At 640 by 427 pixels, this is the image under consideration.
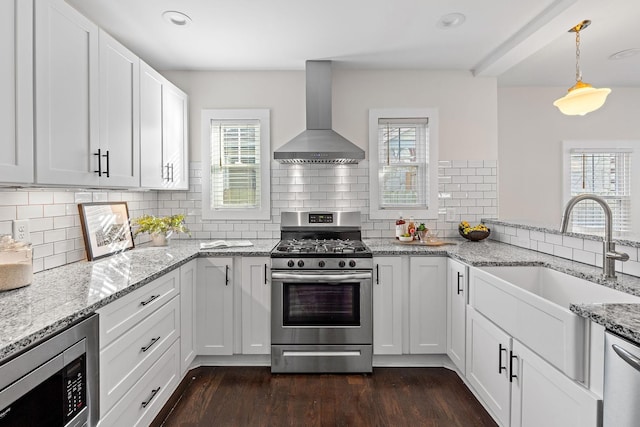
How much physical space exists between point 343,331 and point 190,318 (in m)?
1.17

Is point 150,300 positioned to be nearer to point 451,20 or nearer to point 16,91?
point 16,91

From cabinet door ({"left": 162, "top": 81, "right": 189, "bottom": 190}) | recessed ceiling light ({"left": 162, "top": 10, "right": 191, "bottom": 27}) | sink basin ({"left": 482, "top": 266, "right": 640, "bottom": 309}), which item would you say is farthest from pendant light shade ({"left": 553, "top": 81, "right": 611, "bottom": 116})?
cabinet door ({"left": 162, "top": 81, "right": 189, "bottom": 190})

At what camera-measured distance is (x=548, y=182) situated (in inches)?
161

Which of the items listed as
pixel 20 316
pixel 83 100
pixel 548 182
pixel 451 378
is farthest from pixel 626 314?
pixel 548 182

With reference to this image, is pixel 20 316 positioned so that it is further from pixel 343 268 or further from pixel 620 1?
pixel 620 1

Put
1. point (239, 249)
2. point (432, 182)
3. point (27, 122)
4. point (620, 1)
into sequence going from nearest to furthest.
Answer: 1. point (27, 122)
2. point (620, 1)
3. point (239, 249)
4. point (432, 182)

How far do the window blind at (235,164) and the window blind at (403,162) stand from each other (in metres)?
1.25

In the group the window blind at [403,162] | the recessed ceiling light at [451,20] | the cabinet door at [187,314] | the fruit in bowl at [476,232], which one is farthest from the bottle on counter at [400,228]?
the cabinet door at [187,314]

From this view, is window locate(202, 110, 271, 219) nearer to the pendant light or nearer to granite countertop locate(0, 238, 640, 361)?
granite countertop locate(0, 238, 640, 361)

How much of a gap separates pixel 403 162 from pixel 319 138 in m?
0.94

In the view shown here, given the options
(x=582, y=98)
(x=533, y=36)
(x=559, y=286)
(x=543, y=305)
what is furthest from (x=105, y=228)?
(x=582, y=98)

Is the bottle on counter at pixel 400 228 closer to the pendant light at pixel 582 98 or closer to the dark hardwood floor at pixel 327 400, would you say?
the dark hardwood floor at pixel 327 400

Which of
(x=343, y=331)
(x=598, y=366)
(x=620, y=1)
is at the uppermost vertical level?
(x=620, y=1)

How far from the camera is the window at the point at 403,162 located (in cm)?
341
